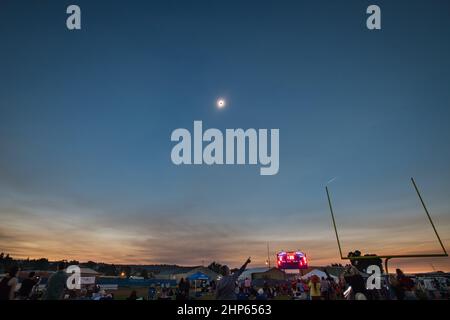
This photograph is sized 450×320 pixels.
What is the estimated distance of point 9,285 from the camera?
20.1ft

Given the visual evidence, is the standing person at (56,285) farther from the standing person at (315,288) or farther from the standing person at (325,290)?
the standing person at (325,290)

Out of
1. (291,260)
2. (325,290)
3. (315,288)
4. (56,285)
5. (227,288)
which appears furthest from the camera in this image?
(291,260)

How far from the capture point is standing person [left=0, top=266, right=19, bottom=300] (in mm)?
6039

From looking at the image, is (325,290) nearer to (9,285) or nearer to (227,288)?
(227,288)

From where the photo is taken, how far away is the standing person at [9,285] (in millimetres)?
6039

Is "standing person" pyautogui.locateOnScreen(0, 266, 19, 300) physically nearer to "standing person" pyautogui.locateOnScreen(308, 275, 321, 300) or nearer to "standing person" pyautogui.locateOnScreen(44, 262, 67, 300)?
"standing person" pyautogui.locateOnScreen(44, 262, 67, 300)

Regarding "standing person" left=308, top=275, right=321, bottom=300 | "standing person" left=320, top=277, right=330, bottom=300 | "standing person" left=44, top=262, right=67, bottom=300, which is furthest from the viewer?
"standing person" left=320, top=277, right=330, bottom=300

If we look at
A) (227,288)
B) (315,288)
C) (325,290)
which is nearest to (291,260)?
(325,290)

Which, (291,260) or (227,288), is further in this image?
(291,260)

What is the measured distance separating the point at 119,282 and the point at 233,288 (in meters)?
45.5

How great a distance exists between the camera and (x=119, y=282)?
4328 centimetres

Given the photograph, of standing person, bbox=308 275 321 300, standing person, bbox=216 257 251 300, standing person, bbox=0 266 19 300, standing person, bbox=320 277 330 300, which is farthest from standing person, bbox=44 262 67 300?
Answer: standing person, bbox=320 277 330 300
